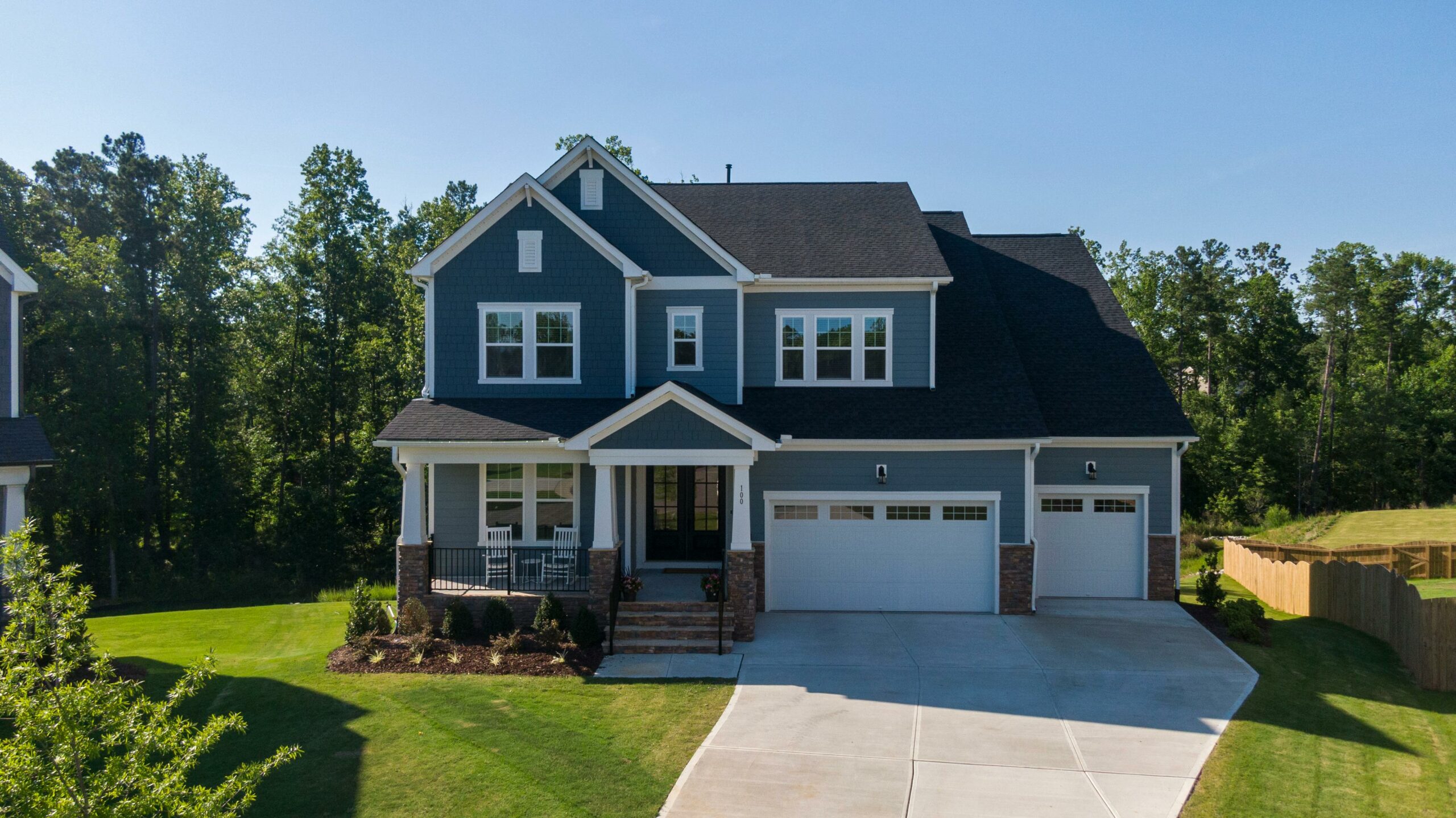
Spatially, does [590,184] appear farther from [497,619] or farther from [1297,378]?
[1297,378]

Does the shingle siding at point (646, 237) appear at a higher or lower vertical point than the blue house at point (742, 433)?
higher

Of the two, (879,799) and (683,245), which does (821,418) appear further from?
(879,799)

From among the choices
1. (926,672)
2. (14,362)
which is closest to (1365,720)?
(926,672)

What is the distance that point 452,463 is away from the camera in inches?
634

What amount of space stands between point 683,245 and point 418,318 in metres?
18.5

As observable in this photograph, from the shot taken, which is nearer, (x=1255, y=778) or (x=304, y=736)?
(x=1255, y=778)

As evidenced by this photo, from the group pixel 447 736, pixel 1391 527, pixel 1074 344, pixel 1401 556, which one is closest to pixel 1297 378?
pixel 1391 527

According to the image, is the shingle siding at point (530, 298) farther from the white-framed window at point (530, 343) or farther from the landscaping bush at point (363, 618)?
the landscaping bush at point (363, 618)

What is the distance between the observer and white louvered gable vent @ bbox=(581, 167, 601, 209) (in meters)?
17.7

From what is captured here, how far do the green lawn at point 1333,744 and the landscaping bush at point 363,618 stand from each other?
12.5 meters

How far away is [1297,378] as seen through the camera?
47.2 metres

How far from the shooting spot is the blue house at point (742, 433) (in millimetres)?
15891

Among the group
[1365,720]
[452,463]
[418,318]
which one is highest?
[418,318]

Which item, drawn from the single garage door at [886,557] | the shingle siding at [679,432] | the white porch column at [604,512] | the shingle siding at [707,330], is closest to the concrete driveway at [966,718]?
the single garage door at [886,557]
